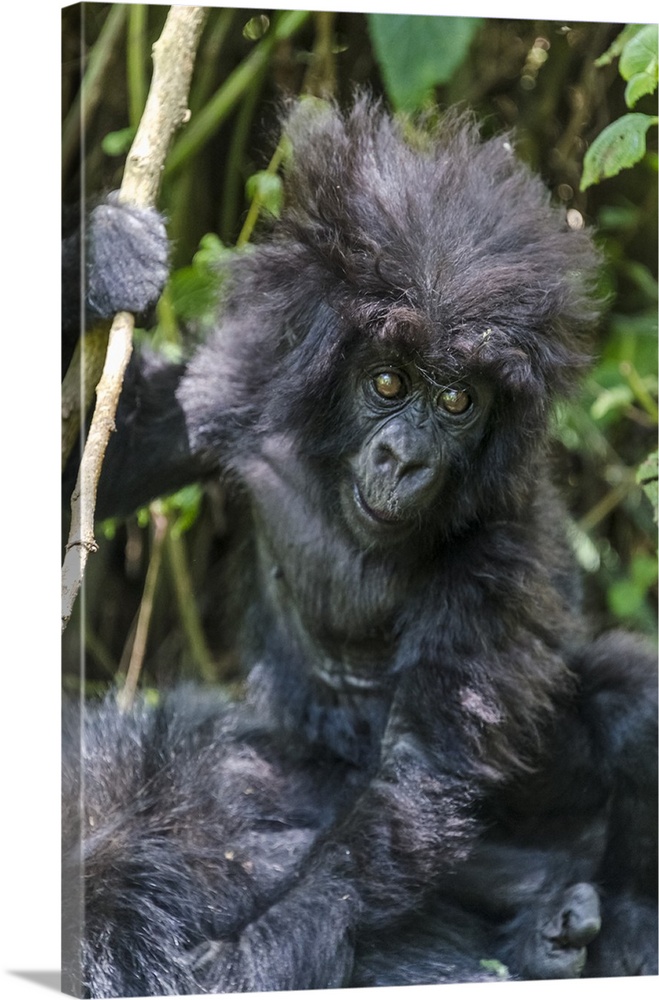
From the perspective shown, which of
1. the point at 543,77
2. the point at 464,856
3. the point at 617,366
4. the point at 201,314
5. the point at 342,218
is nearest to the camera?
the point at 342,218

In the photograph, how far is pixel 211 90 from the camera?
14.0 feet

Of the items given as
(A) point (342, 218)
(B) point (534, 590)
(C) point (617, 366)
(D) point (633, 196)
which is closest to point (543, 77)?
(D) point (633, 196)

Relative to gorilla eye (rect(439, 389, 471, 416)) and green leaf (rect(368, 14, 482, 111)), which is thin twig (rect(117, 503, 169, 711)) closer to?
gorilla eye (rect(439, 389, 471, 416))

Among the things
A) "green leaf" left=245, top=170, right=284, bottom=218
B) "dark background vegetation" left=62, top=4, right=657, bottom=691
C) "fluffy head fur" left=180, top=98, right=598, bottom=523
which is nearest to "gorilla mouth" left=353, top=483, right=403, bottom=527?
"fluffy head fur" left=180, top=98, right=598, bottom=523

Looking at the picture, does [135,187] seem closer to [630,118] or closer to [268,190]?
[268,190]

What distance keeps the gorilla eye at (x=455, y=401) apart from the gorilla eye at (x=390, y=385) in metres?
0.10

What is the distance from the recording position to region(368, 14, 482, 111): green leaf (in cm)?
349

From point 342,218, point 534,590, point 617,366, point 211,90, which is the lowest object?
point 534,590

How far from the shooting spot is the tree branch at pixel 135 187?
2908mm

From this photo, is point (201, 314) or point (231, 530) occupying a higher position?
point (201, 314)

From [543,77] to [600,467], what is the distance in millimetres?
1450

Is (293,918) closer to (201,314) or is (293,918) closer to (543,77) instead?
(201,314)

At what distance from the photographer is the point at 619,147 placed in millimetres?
3562

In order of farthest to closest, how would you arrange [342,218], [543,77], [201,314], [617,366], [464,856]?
1. [617,366]
2. [543,77]
3. [201,314]
4. [464,856]
5. [342,218]
